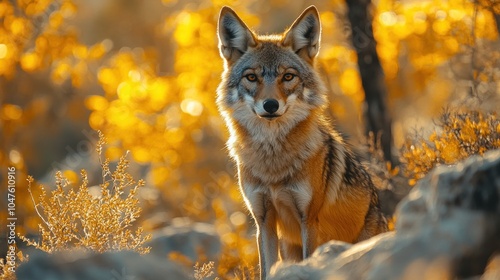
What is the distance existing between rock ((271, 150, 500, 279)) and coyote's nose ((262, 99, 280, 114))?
A: 2.56 m

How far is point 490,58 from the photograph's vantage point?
31.6 ft

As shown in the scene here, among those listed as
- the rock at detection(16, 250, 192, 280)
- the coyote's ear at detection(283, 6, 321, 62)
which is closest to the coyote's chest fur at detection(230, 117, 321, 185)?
the coyote's ear at detection(283, 6, 321, 62)

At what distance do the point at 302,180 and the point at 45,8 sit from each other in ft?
26.0

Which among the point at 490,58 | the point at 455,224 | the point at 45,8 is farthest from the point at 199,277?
the point at 45,8

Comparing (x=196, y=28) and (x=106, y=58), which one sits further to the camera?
(x=106, y=58)

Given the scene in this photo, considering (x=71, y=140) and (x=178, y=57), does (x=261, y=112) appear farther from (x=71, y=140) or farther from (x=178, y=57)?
(x=71, y=140)

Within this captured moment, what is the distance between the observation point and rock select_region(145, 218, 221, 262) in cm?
1055

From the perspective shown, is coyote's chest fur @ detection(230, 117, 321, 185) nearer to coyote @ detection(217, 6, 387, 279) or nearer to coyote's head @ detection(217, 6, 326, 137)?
coyote @ detection(217, 6, 387, 279)

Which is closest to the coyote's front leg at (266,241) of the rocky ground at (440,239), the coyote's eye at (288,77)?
the coyote's eye at (288,77)

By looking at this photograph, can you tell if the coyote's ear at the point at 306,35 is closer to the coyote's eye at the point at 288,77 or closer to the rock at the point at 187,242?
the coyote's eye at the point at 288,77

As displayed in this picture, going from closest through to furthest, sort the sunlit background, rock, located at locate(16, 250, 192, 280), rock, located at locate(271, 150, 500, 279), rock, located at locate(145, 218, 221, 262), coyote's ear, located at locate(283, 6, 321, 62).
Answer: rock, located at locate(271, 150, 500, 279), rock, located at locate(16, 250, 192, 280), coyote's ear, located at locate(283, 6, 321, 62), rock, located at locate(145, 218, 221, 262), the sunlit background

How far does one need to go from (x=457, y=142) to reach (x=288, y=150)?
153 cm

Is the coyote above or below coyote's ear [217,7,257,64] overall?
below

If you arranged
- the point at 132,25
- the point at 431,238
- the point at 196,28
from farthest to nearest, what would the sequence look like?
the point at 132,25 → the point at 196,28 → the point at 431,238
